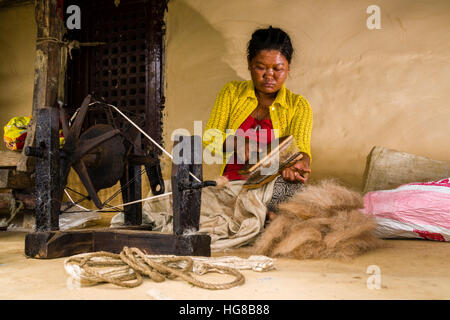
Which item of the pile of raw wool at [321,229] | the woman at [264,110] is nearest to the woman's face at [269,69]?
the woman at [264,110]

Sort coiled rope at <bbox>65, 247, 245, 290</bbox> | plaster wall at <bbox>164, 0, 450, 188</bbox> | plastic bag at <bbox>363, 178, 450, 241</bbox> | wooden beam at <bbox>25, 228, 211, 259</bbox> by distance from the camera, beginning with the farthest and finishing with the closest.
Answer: plaster wall at <bbox>164, 0, 450, 188</bbox> < plastic bag at <bbox>363, 178, 450, 241</bbox> < wooden beam at <bbox>25, 228, 211, 259</bbox> < coiled rope at <bbox>65, 247, 245, 290</bbox>

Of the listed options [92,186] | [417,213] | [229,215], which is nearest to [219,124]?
[229,215]

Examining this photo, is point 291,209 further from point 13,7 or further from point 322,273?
point 13,7

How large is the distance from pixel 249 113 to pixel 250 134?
155mm

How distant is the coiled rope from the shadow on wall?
241cm

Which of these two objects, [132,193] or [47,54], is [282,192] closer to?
[132,193]

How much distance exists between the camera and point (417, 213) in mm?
2424

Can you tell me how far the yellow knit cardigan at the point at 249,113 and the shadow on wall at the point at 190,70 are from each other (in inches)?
44.3

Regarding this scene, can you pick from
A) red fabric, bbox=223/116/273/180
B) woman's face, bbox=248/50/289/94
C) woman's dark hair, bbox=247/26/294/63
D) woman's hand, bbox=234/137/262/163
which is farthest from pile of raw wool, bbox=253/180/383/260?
woman's dark hair, bbox=247/26/294/63

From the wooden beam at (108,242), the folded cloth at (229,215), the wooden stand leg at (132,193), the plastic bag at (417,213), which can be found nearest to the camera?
the wooden beam at (108,242)

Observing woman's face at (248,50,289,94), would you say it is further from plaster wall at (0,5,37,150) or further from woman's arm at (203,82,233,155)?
plaster wall at (0,5,37,150)

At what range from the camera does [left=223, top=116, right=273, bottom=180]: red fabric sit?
2713mm

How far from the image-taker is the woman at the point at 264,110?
8.59ft

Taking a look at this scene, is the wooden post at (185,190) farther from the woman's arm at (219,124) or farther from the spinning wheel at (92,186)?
the woman's arm at (219,124)
